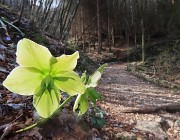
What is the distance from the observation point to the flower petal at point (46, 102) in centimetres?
60

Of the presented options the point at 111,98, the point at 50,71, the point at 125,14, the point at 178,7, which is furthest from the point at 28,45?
the point at 125,14

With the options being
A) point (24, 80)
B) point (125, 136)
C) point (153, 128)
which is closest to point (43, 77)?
point (24, 80)

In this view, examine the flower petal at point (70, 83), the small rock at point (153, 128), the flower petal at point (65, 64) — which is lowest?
the small rock at point (153, 128)

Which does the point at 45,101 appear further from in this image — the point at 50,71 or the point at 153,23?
the point at 153,23

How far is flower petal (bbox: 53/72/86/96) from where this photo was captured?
0.60 metres

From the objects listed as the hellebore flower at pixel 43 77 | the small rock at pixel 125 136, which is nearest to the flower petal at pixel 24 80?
the hellebore flower at pixel 43 77

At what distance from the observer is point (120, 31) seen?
17.6 m

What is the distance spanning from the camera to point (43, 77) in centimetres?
60

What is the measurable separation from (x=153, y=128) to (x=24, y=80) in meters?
2.92

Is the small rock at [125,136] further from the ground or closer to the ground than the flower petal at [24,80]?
closer to the ground

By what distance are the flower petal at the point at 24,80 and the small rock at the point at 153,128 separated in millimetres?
2753

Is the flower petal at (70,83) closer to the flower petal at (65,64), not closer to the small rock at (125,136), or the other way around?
the flower petal at (65,64)

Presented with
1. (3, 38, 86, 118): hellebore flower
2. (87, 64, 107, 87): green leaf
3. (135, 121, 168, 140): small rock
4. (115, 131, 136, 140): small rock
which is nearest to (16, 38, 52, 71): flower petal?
(3, 38, 86, 118): hellebore flower

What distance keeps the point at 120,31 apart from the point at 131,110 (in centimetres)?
1402
